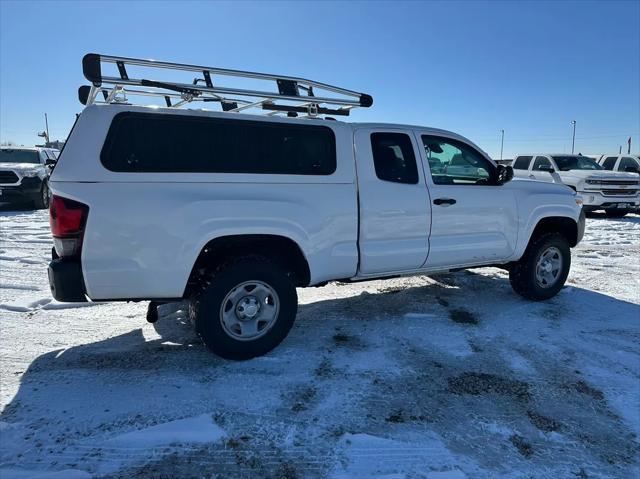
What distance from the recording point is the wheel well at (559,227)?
5266 millimetres

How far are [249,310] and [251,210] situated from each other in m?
0.83

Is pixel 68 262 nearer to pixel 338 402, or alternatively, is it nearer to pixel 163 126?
pixel 163 126

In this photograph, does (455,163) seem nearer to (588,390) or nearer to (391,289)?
(391,289)

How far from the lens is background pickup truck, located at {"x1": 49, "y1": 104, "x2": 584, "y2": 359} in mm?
3035

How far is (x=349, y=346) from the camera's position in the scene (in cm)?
389

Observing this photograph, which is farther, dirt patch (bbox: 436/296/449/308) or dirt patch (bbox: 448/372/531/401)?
dirt patch (bbox: 436/296/449/308)

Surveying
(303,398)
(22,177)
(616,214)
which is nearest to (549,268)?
(303,398)

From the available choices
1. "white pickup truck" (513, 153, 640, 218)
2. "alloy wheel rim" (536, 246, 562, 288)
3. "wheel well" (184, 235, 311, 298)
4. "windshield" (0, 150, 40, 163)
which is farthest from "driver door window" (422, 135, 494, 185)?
"windshield" (0, 150, 40, 163)

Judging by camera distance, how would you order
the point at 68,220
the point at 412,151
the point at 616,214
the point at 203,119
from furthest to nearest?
the point at 616,214
the point at 412,151
the point at 203,119
the point at 68,220

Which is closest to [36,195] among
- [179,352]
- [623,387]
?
[179,352]

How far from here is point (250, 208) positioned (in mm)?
3367

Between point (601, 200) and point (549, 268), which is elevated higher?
point (601, 200)

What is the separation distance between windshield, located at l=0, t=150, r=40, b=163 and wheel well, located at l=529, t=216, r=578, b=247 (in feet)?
47.9

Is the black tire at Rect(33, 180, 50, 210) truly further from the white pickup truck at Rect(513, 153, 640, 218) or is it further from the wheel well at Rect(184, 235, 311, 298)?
the white pickup truck at Rect(513, 153, 640, 218)
